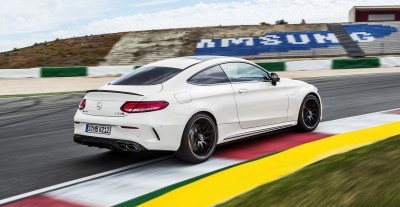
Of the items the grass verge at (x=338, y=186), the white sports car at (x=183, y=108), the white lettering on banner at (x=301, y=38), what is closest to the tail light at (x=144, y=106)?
the white sports car at (x=183, y=108)

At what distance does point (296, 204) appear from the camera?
4359 millimetres

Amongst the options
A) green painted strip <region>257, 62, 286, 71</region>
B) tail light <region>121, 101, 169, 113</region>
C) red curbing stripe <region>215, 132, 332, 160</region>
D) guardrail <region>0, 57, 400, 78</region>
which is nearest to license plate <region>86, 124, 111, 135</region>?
tail light <region>121, 101, 169, 113</region>

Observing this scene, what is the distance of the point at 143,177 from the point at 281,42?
37.5 m

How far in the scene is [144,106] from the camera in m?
6.26

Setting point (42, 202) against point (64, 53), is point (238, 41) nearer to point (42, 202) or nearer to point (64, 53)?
point (64, 53)

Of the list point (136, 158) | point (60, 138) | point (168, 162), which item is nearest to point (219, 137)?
point (168, 162)

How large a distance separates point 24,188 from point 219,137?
248 cm

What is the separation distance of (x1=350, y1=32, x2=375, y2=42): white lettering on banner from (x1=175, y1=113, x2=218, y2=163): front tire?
39.2m

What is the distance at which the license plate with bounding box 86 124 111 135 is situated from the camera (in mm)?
6395

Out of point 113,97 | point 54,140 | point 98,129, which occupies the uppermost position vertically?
point 113,97

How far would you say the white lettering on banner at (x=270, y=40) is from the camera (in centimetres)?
4244

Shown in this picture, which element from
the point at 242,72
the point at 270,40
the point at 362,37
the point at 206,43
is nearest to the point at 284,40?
the point at 270,40

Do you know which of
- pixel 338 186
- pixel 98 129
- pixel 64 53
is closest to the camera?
pixel 338 186

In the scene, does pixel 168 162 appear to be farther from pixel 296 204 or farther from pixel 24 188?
pixel 296 204
